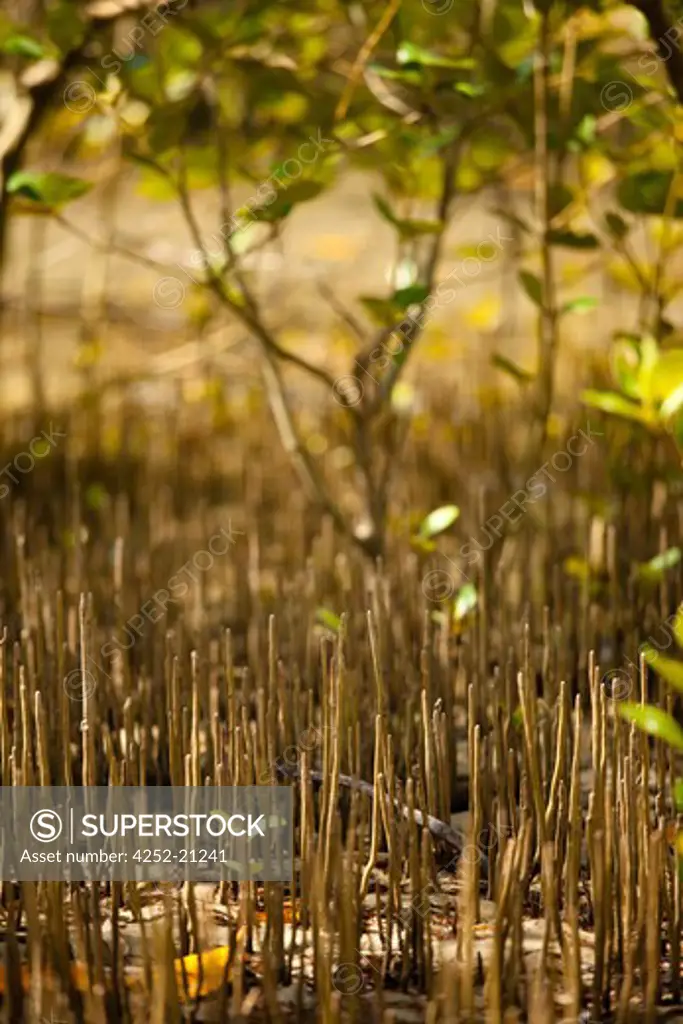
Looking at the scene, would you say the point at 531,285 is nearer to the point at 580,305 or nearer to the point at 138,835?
the point at 580,305

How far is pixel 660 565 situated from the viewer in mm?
2045

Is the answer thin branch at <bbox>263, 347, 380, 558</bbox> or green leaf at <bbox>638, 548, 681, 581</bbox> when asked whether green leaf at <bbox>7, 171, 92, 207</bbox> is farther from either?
green leaf at <bbox>638, 548, 681, 581</bbox>

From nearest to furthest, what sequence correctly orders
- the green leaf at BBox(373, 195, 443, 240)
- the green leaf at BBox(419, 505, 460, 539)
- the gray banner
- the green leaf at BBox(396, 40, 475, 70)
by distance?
the gray banner
the green leaf at BBox(396, 40, 475, 70)
the green leaf at BBox(419, 505, 460, 539)
the green leaf at BBox(373, 195, 443, 240)

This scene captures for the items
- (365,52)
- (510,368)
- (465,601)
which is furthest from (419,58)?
(465,601)

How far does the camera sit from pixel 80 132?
12.0ft

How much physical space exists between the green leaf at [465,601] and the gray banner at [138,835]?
1.48ft

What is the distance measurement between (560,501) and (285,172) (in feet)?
3.48

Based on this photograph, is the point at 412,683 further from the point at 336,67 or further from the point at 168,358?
the point at 168,358

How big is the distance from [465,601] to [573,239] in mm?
651

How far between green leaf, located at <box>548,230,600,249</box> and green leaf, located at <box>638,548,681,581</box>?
1.64 ft

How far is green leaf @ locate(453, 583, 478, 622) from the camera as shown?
1.94 meters

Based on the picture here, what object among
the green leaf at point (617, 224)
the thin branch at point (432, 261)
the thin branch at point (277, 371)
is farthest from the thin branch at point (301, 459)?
the green leaf at point (617, 224)

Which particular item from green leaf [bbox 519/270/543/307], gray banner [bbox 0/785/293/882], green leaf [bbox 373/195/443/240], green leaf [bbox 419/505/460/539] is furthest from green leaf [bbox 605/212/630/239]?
gray banner [bbox 0/785/293/882]

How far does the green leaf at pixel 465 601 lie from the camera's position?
6.37 feet
